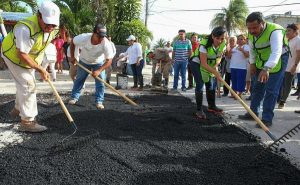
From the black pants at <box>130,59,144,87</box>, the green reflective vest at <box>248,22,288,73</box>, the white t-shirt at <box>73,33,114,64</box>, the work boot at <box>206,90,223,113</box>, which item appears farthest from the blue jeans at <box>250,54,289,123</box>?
the black pants at <box>130,59,144,87</box>

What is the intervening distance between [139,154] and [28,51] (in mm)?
Result: 1840

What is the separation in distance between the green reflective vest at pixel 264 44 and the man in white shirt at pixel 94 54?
2.40 m

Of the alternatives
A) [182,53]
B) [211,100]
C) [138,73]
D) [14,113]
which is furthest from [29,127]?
[182,53]

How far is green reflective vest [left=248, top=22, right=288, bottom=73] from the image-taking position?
4791mm

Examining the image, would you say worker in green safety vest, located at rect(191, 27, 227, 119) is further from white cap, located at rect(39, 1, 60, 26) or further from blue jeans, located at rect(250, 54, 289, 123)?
white cap, located at rect(39, 1, 60, 26)

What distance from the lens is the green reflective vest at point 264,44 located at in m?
4.79

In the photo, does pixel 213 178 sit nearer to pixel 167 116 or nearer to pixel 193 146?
pixel 193 146

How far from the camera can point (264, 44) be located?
491 cm

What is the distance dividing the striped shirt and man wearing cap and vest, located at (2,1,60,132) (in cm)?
541

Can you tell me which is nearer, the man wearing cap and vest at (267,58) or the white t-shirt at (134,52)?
the man wearing cap and vest at (267,58)

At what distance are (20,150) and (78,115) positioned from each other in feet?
A: 5.64

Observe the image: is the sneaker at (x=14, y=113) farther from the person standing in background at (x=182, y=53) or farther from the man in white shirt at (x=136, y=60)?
the person standing in background at (x=182, y=53)

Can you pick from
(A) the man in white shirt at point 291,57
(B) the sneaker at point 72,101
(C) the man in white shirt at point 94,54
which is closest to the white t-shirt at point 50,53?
(C) the man in white shirt at point 94,54

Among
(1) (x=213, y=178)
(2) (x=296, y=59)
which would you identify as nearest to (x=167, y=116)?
(1) (x=213, y=178)
